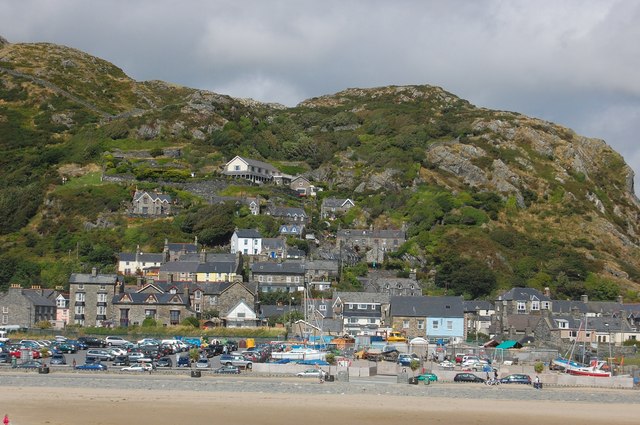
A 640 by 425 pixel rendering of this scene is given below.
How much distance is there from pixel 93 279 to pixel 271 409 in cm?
4151

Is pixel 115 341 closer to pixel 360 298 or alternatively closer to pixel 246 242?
pixel 360 298

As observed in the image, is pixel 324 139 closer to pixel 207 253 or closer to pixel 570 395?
pixel 207 253

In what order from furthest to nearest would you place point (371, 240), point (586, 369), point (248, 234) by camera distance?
1. point (371, 240)
2. point (248, 234)
3. point (586, 369)

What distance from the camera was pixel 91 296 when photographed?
249ft

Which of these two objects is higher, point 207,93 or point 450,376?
point 207,93

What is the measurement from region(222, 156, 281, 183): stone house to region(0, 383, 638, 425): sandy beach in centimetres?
6384

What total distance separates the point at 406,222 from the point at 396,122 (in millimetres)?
42982

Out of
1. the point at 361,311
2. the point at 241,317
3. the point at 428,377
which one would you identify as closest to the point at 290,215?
the point at 361,311

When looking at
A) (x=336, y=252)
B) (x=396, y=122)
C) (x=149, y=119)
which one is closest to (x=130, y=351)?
(x=336, y=252)

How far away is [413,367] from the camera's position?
4938 cm

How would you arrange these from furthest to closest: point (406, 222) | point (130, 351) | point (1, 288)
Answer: point (406, 222) → point (1, 288) → point (130, 351)

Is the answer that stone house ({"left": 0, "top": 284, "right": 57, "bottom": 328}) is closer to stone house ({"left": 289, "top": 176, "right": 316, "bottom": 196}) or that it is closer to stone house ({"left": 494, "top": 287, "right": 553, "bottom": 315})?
stone house ({"left": 494, "top": 287, "right": 553, "bottom": 315})

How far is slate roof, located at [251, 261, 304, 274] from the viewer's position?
83.2m

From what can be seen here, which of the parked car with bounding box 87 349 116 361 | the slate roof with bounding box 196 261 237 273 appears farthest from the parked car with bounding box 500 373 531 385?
the slate roof with bounding box 196 261 237 273
